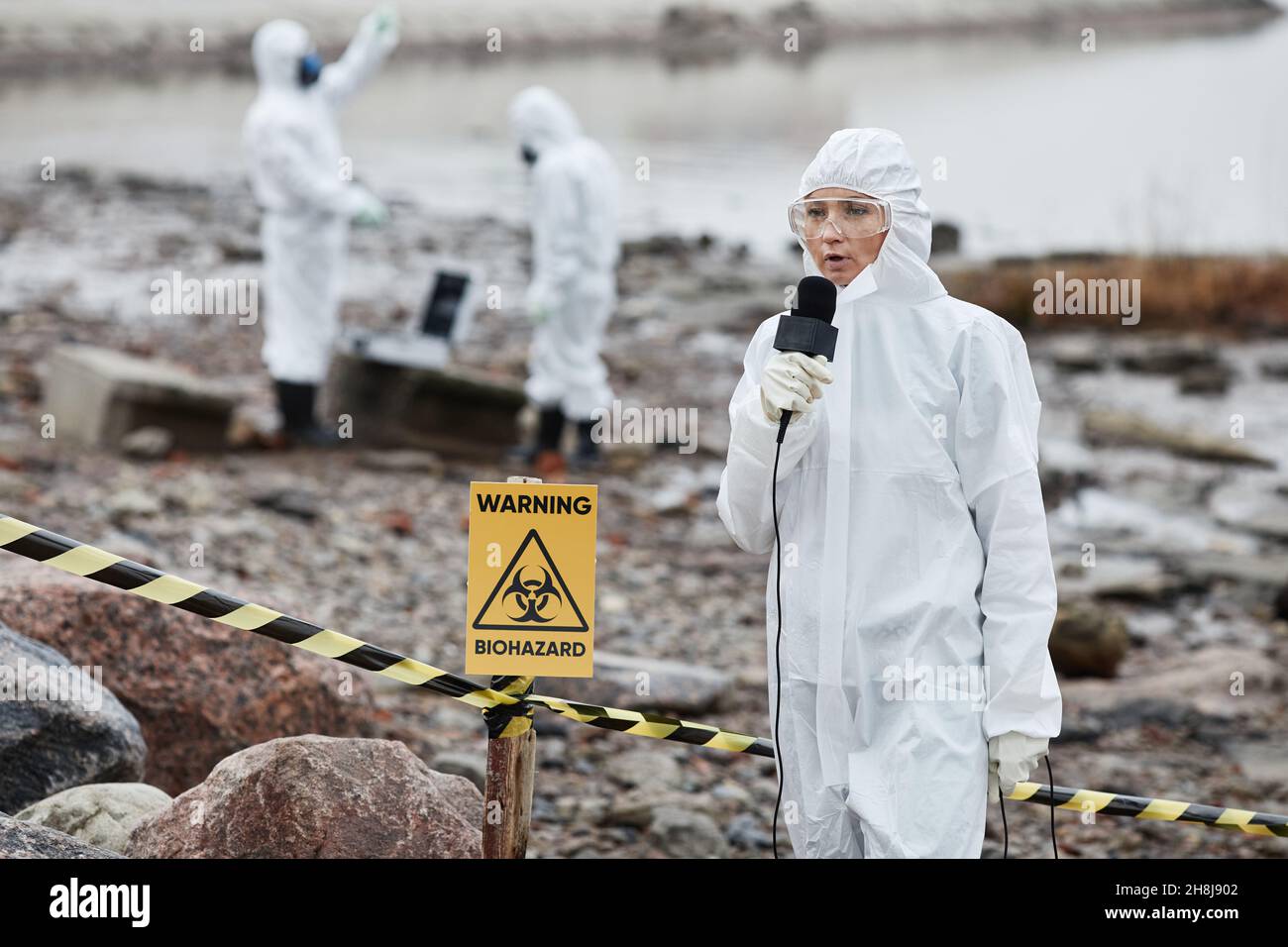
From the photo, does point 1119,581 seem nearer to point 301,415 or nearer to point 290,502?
point 290,502

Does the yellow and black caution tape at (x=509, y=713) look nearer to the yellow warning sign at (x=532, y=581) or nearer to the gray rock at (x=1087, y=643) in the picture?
the yellow warning sign at (x=532, y=581)

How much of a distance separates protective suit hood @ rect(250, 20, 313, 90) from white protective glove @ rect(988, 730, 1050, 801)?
7.40 metres

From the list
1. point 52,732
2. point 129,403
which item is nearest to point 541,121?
point 129,403

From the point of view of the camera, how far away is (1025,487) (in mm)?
2805

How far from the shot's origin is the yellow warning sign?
2881mm

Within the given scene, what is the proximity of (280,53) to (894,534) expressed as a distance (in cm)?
717

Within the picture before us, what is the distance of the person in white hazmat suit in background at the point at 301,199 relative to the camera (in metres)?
9.07

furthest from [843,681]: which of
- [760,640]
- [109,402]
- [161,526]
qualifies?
[109,402]

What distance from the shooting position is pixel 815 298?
2.76 m

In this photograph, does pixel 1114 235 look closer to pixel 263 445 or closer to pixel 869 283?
pixel 263 445

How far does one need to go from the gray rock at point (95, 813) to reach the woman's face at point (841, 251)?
73.1 inches

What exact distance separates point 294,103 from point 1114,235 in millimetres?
14946

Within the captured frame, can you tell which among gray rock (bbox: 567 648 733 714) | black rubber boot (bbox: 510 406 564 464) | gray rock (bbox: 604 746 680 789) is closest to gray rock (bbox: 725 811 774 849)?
gray rock (bbox: 604 746 680 789)

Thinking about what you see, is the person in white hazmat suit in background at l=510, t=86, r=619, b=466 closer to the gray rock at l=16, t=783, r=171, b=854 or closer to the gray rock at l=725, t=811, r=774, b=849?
the gray rock at l=725, t=811, r=774, b=849
